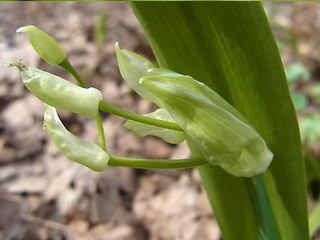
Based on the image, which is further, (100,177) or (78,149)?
(100,177)

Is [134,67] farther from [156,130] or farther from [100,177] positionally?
[100,177]

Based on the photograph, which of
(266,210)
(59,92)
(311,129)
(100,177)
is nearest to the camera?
(59,92)

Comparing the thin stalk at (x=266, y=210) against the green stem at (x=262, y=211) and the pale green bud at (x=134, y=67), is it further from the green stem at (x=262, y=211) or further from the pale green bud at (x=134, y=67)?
the pale green bud at (x=134, y=67)

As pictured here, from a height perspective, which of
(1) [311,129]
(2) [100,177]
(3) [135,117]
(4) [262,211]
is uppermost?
(3) [135,117]

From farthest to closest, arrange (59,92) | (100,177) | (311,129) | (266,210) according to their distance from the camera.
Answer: (100,177) < (311,129) < (266,210) < (59,92)

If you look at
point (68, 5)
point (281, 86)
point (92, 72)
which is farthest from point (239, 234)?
point (68, 5)

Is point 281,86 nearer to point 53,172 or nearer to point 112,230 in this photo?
point 112,230

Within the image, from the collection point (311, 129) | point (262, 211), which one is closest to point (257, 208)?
point (262, 211)

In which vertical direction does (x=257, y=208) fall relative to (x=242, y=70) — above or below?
below
